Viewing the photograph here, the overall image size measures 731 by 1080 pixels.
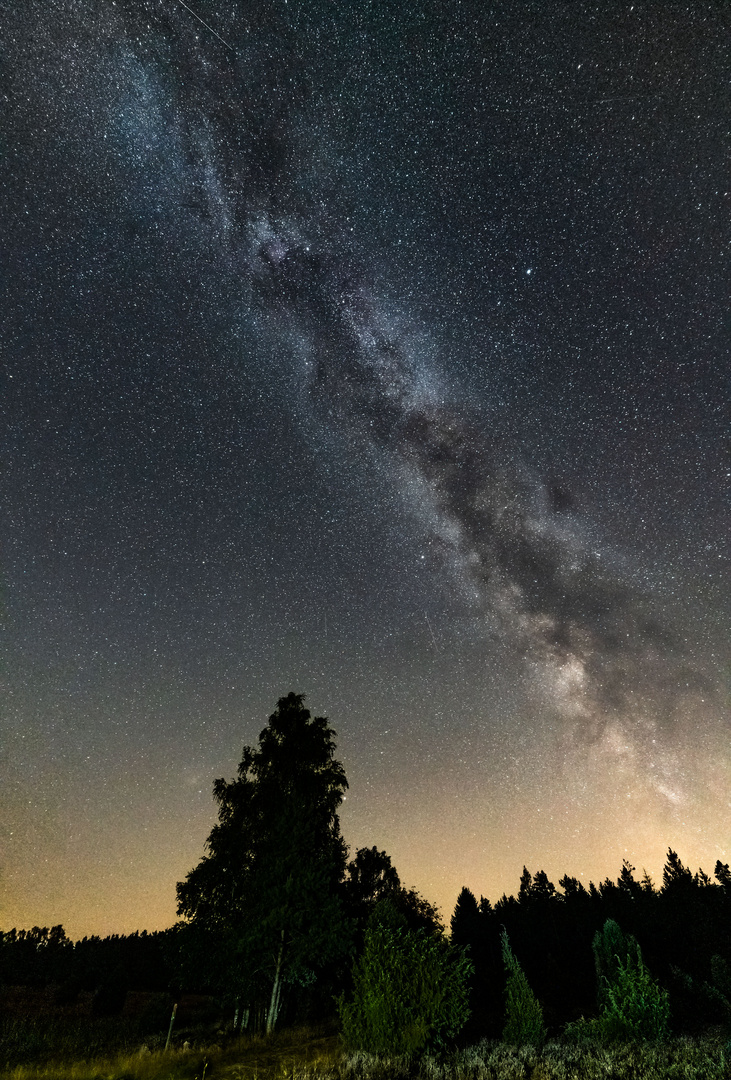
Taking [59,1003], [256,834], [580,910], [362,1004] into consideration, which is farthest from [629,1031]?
[580,910]

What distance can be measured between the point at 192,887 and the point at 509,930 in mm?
62596

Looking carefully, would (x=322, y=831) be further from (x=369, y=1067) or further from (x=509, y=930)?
(x=509, y=930)

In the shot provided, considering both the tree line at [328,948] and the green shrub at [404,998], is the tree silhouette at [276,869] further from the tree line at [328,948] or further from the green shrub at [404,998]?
the green shrub at [404,998]

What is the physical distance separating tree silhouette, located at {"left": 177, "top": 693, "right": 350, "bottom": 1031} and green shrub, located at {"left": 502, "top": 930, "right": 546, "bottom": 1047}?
5591 mm

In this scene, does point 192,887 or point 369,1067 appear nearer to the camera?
point 369,1067

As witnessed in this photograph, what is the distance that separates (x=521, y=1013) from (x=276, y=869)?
29.4 feet

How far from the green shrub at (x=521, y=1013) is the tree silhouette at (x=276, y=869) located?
5.59 meters

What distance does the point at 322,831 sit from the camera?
21.9m

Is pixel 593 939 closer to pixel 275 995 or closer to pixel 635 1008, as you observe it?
pixel 635 1008

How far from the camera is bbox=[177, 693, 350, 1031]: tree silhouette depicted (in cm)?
1738

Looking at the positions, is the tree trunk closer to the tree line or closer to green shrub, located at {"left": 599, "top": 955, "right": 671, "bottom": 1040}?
the tree line

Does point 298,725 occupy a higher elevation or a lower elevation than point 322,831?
higher

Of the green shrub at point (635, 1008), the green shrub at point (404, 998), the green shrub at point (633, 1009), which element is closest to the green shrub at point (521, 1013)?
the green shrub at point (633, 1009)

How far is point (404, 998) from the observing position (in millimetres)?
11680
